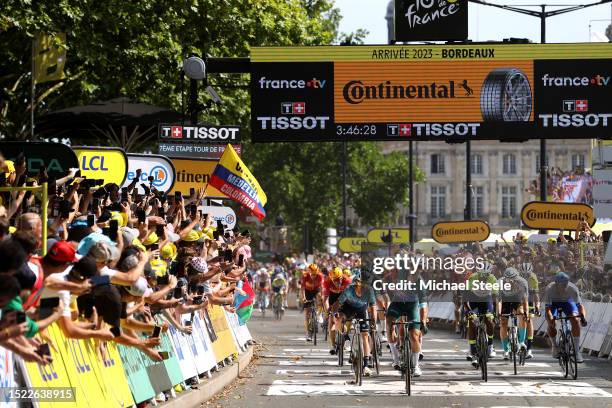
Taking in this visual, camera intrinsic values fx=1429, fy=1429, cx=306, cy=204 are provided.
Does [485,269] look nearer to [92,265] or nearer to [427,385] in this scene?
[427,385]

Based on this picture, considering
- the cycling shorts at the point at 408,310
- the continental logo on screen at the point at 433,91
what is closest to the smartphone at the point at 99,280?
the cycling shorts at the point at 408,310

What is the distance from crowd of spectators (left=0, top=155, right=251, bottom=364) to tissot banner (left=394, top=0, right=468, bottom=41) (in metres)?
8.54

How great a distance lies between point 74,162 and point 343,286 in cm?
1254

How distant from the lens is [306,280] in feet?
104

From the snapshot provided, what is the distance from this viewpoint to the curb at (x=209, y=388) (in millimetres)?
14943

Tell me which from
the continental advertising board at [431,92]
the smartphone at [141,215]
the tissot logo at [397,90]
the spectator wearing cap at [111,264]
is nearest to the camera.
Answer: the spectator wearing cap at [111,264]

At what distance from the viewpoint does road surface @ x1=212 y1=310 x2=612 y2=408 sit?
659 inches

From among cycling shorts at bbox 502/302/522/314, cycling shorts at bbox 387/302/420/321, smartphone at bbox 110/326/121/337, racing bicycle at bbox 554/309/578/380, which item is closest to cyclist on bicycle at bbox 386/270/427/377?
cycling shorts at bbox 387/302/420/321

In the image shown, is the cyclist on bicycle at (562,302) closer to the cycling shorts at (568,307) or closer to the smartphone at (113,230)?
the cycling shorts at (568,307)

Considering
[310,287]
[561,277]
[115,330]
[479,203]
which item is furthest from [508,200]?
[115,330]

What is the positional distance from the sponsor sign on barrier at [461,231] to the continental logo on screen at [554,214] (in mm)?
6444

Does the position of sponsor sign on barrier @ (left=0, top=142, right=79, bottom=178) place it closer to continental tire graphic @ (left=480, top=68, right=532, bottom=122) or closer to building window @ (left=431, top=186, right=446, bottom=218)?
continental tire graphic @ (left=480, top=68, right=532, bottom=122)

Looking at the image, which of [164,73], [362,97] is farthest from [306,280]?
[362,97]

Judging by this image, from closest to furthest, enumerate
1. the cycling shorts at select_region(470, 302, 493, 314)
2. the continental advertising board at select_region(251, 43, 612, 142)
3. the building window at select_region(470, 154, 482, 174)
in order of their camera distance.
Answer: the cycling shorts at select_region(470, 302, 493, 314) → the continental advertising board at select_region(251, 43, 612, 142) → the building window at select_region(470, 154, 482, 174)
